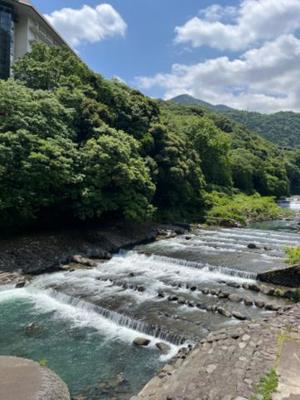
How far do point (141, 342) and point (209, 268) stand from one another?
31.5 ft

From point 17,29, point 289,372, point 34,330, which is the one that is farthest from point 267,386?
point 17,29

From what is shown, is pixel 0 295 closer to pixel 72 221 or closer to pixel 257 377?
pixel 72 221

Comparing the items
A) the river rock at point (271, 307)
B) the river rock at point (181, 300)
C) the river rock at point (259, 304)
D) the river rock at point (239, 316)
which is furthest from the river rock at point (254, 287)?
the river rock at point (181, 300)

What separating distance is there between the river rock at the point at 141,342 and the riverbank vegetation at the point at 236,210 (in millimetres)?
26267

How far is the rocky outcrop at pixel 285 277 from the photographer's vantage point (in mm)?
18656

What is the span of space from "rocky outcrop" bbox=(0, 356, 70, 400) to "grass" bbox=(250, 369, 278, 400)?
4.63m

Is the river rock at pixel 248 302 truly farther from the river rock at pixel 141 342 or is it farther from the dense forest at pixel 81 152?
the dense forest at pixel 81 152

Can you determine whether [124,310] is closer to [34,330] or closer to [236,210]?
[34,330]

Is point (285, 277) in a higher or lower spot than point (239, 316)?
higher

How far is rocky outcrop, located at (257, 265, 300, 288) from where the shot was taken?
61.2 feet

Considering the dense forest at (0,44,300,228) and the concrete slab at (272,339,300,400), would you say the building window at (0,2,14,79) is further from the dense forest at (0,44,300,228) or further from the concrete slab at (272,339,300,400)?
the concrete slab at (272,339,300,400)

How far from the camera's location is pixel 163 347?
12977 millimetres

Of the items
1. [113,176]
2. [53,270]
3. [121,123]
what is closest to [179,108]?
[121,123]

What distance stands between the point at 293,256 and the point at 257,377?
12663 mm
